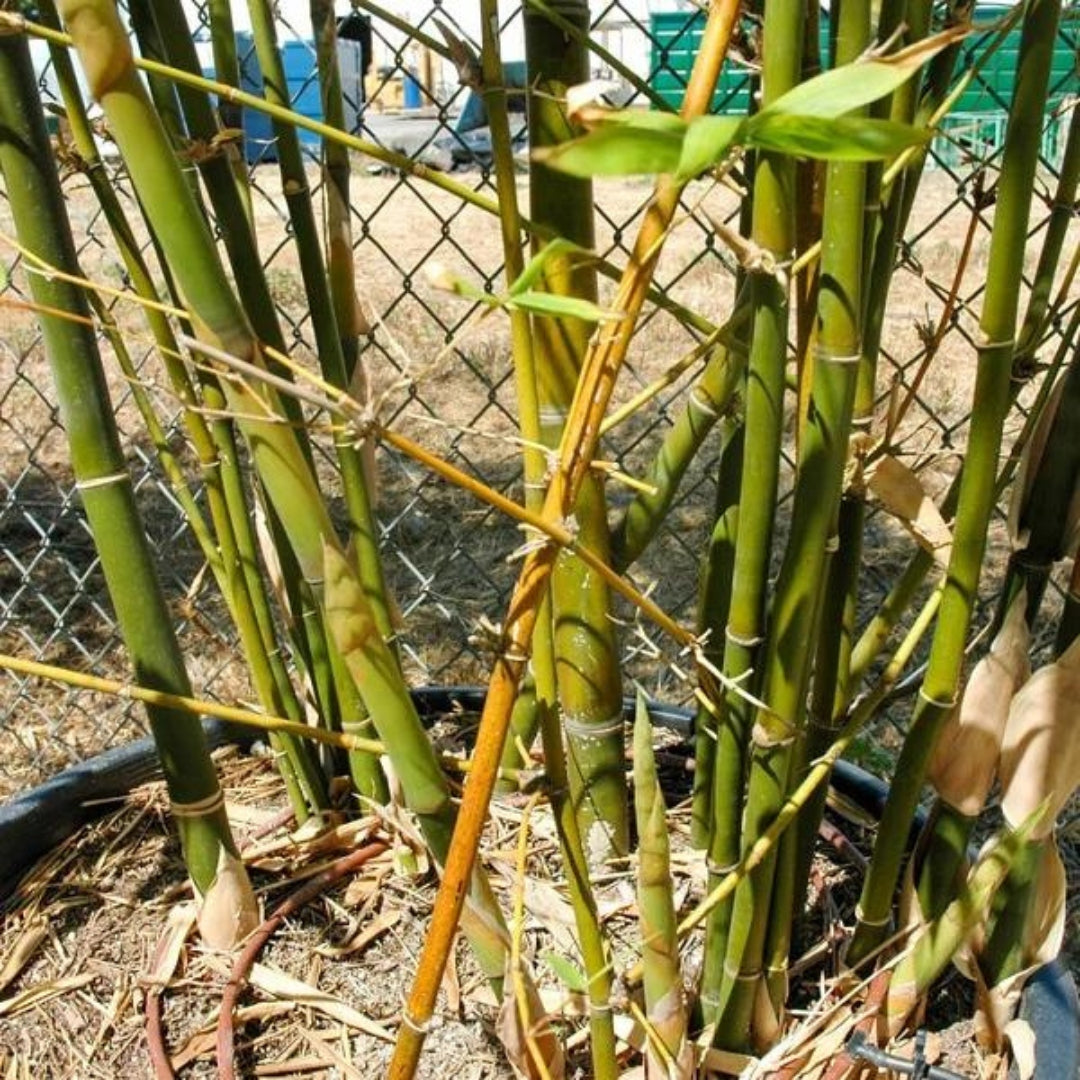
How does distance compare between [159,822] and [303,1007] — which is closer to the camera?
[303,1007]

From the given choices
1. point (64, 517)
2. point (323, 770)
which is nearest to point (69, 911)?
point (323, 770)

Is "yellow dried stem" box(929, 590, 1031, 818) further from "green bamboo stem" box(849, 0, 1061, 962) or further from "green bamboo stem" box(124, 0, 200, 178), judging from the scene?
"green bamboo stem" box(124, 0, 200, 178)

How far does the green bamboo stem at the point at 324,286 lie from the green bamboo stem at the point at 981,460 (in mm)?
337

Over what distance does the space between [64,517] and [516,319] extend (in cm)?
202

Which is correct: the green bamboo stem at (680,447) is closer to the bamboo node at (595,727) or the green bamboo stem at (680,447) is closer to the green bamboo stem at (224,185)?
the bamboo node at (595,727)

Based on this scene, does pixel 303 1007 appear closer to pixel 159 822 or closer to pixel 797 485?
pixel 159 822

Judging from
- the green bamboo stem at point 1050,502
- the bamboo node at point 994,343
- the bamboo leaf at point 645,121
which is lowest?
the green bamboo stem at point 1050,502

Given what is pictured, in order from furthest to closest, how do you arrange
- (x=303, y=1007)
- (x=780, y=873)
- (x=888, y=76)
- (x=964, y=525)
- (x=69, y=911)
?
(x=69, y=911) → (x=303, y=1007) → (x=780, y=873) → (x=964, y=525) → (x=888, y=76)

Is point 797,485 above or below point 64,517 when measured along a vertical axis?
above

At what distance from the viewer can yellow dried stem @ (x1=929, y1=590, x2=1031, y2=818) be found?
2.12 ft

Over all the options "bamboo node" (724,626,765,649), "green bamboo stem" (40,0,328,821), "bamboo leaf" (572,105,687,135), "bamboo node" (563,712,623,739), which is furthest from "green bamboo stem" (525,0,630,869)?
"bamboo leaf" (572,105,687,135)

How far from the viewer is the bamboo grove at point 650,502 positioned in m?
0.47

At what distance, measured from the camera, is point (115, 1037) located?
0.81 meters

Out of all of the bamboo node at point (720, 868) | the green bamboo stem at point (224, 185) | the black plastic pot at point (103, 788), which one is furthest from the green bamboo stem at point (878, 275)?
the green bamboo stem at point (224, 185)
